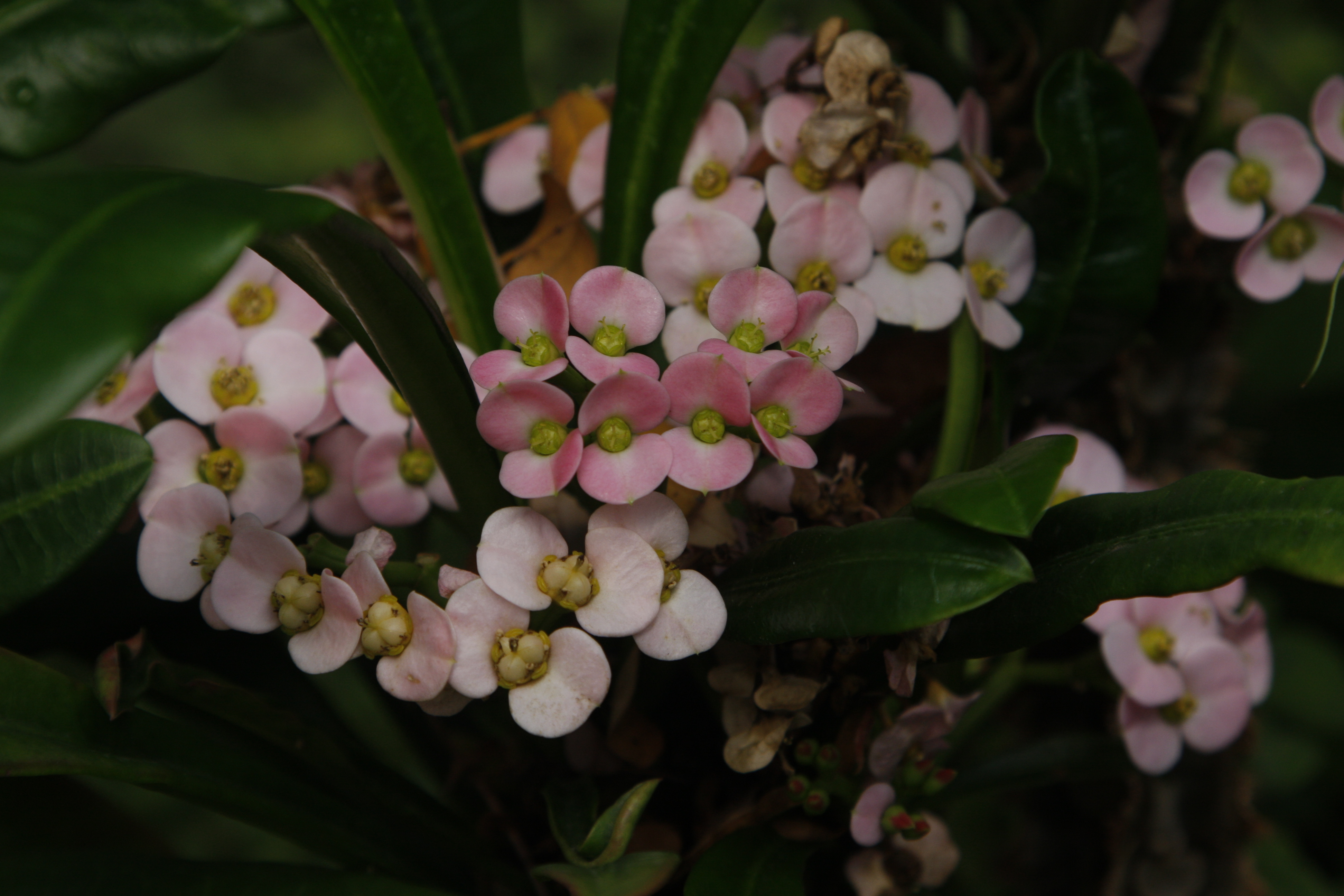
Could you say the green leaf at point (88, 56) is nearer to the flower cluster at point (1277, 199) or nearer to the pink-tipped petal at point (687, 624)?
the pink-tipped petal at point (687, 624)

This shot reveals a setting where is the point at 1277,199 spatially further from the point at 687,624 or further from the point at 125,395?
the point at 125,395

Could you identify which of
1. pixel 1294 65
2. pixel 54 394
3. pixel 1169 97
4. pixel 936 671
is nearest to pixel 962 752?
pixel 936 671

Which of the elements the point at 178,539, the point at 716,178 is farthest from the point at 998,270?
the point at 178,539

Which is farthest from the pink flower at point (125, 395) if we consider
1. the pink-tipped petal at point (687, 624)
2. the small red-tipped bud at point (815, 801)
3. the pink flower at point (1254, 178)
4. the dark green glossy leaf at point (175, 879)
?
the pink flower at point (1254, 178)

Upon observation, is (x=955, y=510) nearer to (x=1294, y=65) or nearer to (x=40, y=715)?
(x=40, y=715)

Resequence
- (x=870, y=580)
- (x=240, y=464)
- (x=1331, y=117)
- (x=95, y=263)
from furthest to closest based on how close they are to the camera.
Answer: (x=1331, y=117) → (x=240, y=464) → (x=870, y=580) → (x=95, y=263)

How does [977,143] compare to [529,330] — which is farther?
[977,143]

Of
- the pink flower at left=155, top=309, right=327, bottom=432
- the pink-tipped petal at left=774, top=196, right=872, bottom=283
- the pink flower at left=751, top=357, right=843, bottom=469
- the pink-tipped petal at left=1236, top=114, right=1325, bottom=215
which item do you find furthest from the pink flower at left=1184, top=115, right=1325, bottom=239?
the pink flower at left=155, top=309, right=327, bottom=432
